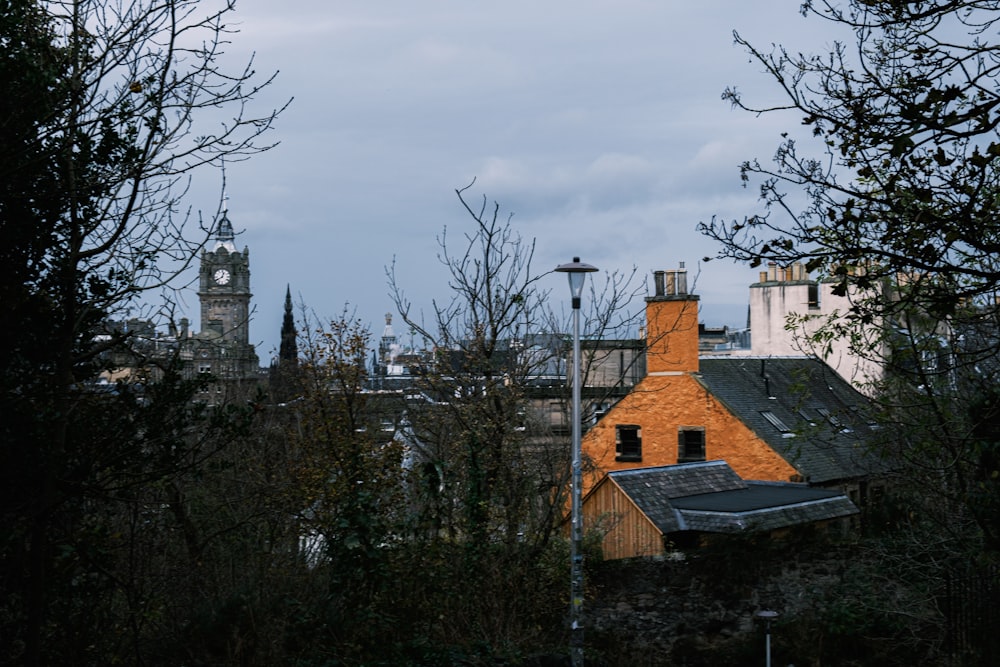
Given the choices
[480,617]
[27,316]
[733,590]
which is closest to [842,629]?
[733,590]

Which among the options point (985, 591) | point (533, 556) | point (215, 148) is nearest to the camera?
point (215, 148)

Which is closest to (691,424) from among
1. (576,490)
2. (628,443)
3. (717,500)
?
(628,443)

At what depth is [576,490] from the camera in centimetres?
1619

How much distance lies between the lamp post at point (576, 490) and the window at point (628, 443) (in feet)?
68.8

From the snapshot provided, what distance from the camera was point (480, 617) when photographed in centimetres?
1700

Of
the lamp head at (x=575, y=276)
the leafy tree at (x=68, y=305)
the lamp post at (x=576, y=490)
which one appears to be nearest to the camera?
the leafy tree at (x=68, y=305)

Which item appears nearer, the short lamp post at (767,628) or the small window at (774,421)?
the short lamp post at (767,628)

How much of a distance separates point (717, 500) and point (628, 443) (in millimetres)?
8195

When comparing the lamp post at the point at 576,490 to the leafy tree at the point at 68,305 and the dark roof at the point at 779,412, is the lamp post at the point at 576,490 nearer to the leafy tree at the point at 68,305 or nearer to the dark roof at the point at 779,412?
the leafy tree at the point at 68,305

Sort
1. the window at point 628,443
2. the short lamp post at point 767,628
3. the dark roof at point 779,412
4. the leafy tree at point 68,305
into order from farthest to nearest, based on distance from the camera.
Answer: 1. the window at point 628,443
2. the dark roof at point 779,412
3. the short lamp post at point 767,628
4. the leafy tree at point 68,305

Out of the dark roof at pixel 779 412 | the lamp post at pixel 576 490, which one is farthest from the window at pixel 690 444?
the lamp post at pixel 576 490

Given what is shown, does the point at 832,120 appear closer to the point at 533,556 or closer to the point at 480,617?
the point at 480,617

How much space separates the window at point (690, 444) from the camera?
117 ft

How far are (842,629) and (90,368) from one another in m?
15.2
